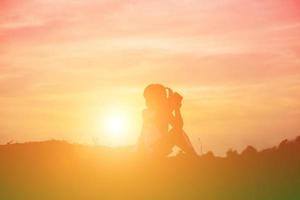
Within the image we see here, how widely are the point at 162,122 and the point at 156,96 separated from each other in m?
0.60

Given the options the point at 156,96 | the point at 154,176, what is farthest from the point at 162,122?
the point at 154,176

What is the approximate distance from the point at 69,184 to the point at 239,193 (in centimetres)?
352

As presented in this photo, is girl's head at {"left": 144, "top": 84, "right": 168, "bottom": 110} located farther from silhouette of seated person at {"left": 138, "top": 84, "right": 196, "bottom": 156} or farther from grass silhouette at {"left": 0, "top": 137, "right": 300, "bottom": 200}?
grass silhouette at {"left": 0, "top": 137, "right": 300, "bottom": 200}

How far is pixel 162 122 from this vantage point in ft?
56.5

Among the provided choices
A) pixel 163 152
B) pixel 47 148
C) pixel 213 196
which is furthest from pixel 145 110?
pixel 213 196

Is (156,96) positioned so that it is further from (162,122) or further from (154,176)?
(154,176)

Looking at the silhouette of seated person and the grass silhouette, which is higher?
the silhouette of seated person

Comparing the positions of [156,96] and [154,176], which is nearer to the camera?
[154,176]

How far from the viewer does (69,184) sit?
14.4 metres

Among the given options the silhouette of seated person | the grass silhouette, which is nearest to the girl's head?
the silhouette of seated person

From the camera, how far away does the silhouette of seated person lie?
1694 cm

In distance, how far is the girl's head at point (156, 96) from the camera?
17.1m

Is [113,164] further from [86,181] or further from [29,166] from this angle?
[29,166]

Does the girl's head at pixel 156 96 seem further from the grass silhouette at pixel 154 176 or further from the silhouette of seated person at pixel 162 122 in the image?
the grass silhouette at pixel 154 176
